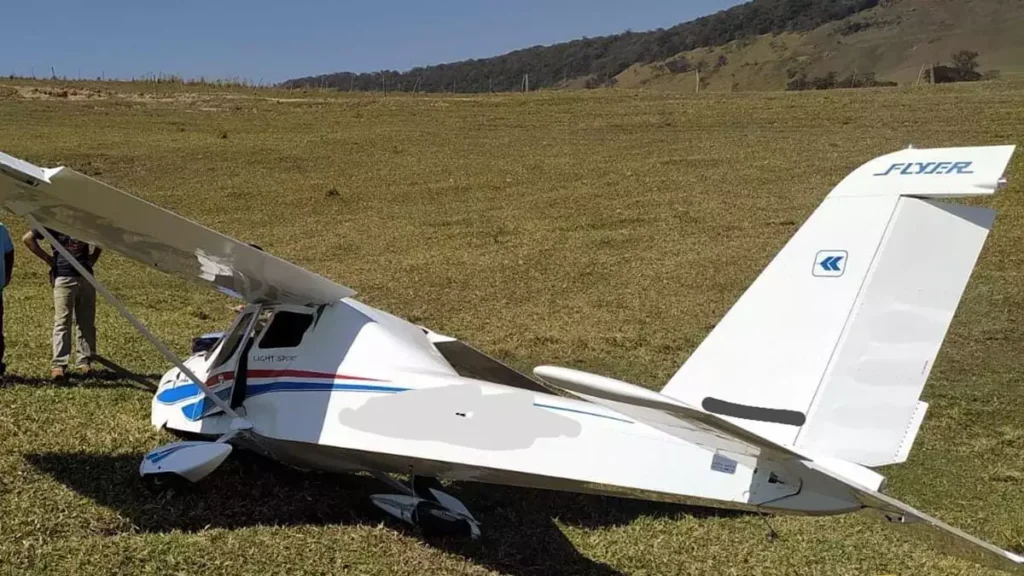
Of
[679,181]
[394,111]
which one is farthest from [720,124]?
[394,111]

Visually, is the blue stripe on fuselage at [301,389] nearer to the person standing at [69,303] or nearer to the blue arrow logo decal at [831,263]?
the blue arrow logo decal at [831,263]

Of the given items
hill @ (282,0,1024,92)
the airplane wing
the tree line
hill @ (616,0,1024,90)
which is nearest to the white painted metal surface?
the airplane wing

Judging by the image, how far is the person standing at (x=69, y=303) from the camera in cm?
894

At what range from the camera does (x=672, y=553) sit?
22.1 feet

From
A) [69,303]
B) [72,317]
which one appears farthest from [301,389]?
[72,317]

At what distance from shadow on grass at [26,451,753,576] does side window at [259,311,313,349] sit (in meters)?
0.95

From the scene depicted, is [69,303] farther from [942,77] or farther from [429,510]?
[942,77]

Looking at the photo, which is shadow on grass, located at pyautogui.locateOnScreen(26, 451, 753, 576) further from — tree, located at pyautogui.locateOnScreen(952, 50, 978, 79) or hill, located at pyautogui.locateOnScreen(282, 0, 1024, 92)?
tree, located at pyautogui.locateOnScreen(952, 50, 978, 79)

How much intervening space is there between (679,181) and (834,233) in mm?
20611

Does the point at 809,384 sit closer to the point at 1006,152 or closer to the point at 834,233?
the point at 834,233

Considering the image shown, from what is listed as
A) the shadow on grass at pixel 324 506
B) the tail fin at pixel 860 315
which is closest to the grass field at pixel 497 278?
the shadow on grass at pixel 324 506

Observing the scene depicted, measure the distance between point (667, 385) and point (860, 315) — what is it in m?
1.15

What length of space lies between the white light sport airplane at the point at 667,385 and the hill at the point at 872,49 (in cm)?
8090

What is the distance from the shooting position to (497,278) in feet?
56.4
